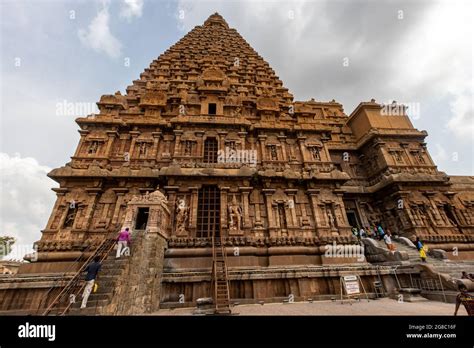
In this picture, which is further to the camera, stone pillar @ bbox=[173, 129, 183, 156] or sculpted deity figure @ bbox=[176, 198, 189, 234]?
stone pillar @ bbox=[173, 129, 183, 156]

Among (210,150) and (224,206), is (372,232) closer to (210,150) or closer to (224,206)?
(224,206)

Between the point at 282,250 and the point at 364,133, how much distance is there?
18.0m

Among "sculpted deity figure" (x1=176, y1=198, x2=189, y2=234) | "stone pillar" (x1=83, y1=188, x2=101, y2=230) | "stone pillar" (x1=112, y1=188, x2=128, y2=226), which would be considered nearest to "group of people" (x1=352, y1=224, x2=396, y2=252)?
"sculpted deity figure" (x1=176, y1=198, x2=189, y2=234)

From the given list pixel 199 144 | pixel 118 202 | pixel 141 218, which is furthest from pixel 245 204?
pixel 118 202

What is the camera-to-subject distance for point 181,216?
41.1 feet

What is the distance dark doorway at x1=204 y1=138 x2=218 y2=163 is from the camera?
15.7 meters

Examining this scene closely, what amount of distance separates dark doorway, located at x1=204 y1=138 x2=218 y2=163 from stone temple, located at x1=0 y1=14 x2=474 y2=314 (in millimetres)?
115

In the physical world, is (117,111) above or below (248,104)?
below

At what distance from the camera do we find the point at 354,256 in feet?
41.5

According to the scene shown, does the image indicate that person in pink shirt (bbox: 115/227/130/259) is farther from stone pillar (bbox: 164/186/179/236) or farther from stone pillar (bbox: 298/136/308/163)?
stone pillar (bbox: 298/136/308/163)

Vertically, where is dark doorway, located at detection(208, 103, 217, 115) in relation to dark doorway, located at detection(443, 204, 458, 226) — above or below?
above

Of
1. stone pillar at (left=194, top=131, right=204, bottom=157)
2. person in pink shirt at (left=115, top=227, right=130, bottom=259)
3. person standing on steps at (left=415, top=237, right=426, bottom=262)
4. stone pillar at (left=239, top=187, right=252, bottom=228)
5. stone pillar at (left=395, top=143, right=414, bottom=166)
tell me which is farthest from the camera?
stone pillar at (left=395, top=143, right=414, bottom=166)
